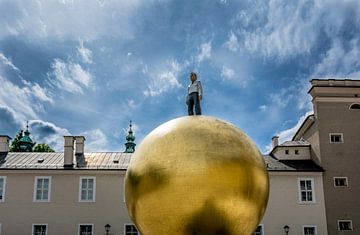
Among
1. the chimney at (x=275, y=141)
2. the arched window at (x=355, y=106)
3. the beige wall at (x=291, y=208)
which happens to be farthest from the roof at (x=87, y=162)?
the arched window at (x=355, y=106)

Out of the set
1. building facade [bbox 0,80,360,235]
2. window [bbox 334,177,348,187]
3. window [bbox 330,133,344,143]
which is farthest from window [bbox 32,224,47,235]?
window [bbox 330,133,344,143]

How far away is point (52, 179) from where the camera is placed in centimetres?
3466

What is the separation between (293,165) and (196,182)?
99.0 feet

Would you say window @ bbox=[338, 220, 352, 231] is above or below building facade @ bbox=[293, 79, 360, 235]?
below

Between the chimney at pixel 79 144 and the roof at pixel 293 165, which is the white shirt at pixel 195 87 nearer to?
the roof at pixel 293 165

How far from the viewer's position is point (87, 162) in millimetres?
36250

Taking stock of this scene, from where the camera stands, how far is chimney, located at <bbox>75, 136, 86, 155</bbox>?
3836 cm

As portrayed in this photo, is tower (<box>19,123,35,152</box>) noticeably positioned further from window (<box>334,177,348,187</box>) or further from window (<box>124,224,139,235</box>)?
window (<box>334,177,348,187</box>)

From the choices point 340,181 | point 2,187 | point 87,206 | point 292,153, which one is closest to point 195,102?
point 87,206

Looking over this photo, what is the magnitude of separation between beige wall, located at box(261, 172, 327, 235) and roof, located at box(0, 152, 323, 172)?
0.75 m

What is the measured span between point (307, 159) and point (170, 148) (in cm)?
3162

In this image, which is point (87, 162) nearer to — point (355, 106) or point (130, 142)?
point (355, 106)

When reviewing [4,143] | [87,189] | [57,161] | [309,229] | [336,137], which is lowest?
[309,229]

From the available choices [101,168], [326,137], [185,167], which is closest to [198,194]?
[185,167]
